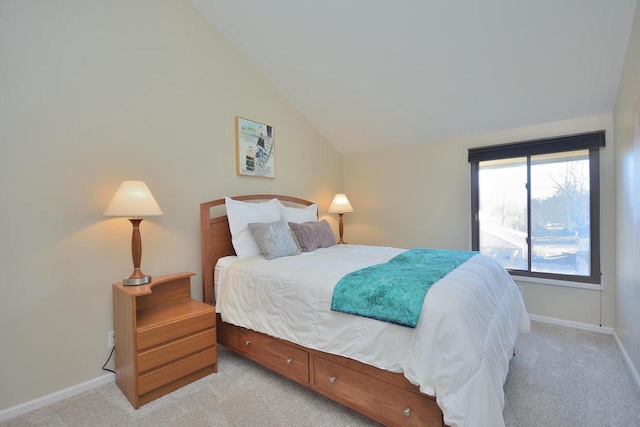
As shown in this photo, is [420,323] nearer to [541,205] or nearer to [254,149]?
[254,149]

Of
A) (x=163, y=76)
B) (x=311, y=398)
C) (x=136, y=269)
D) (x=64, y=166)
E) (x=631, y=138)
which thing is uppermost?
(x=163, y=76)

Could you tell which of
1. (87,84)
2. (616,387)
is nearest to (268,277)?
(87,84)

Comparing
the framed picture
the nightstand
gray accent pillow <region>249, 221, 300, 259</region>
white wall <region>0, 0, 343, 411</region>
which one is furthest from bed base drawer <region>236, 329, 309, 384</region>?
the framed picture

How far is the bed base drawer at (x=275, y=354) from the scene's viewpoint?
73.5 inches

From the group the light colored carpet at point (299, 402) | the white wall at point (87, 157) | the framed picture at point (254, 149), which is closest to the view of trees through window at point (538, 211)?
the light colored carpet at point (299, 402)

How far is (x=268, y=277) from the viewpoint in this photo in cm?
206


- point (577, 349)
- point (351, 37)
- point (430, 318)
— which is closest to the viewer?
point (430, 318)

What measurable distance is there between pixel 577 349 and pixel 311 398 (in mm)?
2239

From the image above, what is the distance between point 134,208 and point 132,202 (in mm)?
46

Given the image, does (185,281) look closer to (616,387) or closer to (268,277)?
(268,277)

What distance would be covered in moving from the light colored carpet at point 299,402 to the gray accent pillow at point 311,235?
3.67 ft

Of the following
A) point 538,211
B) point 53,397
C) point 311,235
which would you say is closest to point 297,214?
point 311,235

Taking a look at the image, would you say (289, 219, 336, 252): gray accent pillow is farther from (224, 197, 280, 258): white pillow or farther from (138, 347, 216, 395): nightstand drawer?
(138, 347, 216, 395): nightstand drawer

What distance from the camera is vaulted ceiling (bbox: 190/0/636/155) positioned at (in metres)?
2.15
